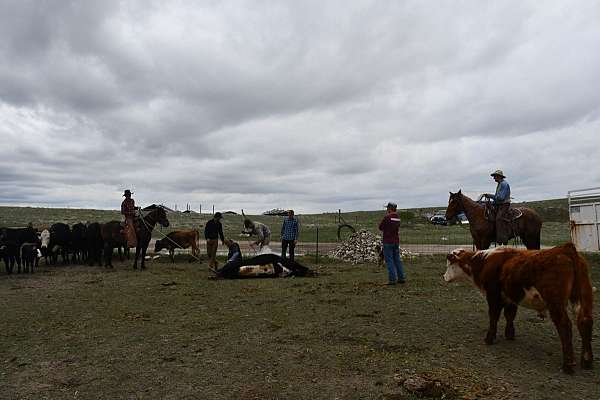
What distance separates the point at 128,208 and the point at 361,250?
353 inches

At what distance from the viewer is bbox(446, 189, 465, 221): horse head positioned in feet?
40.7

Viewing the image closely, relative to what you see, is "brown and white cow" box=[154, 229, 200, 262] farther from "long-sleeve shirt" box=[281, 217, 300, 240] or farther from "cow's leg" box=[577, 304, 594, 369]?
"cow's leg" box=[577, 304, 594, 369]

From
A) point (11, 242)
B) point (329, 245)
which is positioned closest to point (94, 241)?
point (11, 242)

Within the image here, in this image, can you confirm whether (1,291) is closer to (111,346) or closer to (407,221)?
(111,346)

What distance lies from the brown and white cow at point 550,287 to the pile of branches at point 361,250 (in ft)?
34.9

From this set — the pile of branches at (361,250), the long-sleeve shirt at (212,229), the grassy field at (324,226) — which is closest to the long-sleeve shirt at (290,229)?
the long-sleeve shirt at (212,229)

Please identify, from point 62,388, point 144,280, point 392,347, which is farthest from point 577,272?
point 144,280

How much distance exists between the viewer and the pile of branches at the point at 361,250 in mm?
17016

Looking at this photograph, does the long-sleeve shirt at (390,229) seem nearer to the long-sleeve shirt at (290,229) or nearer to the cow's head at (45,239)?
the long-sleeve shirt at (290,229)

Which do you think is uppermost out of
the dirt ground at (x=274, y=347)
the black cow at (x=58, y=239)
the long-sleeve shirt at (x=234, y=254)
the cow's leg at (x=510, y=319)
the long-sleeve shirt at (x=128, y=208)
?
the long-sleeve shirt at (x=128, y=208)

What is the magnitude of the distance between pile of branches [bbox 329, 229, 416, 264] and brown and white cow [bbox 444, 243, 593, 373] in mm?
10652

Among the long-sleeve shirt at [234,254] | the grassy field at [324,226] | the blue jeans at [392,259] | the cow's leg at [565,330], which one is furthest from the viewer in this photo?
the grassy field at [324,226]

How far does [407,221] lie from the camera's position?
52500 millimetres

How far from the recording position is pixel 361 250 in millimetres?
17594
